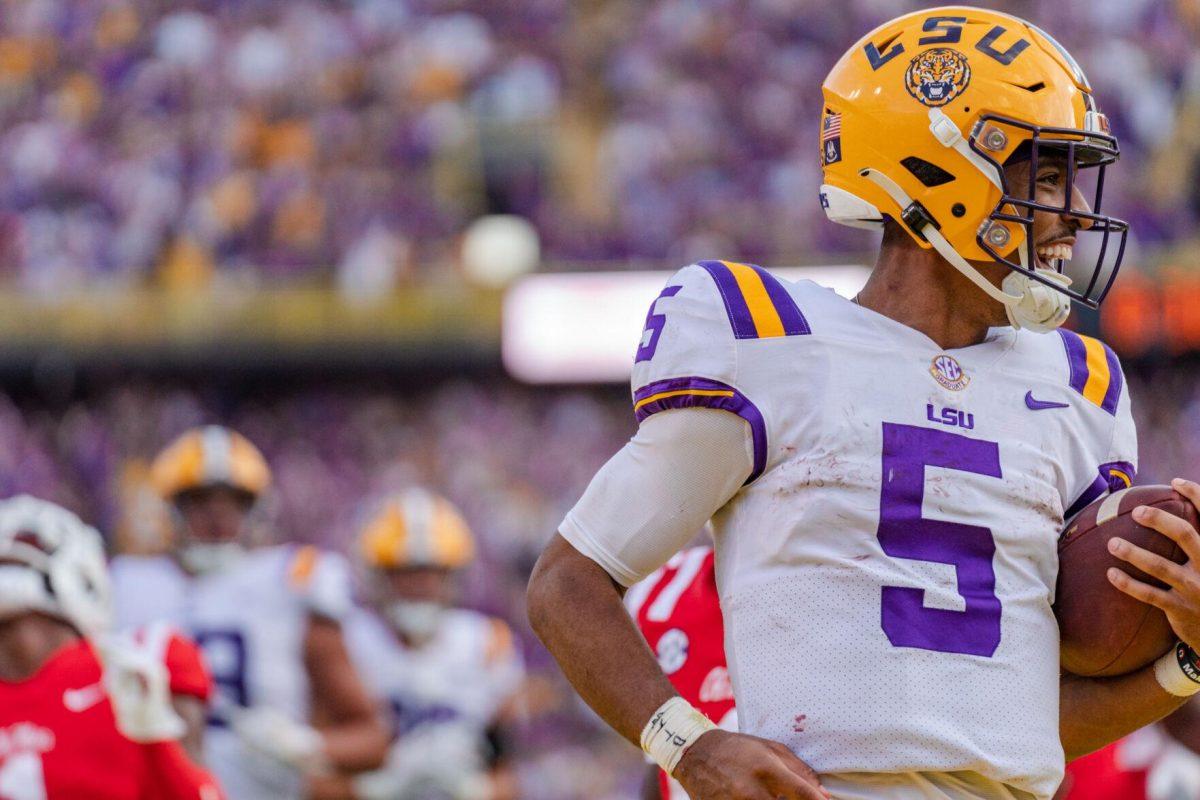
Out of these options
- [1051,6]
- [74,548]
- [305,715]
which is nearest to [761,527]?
[74,548]

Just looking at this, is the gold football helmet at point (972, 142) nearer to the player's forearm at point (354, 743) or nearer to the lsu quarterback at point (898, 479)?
the lsu quarterback at point (898, 479)

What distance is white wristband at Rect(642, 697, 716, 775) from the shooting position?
2355 mm

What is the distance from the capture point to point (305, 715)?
6.47 meters

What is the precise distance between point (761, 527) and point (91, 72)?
1437cm

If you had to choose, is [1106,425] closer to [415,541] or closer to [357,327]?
[415,541]

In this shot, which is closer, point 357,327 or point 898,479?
point 898,479

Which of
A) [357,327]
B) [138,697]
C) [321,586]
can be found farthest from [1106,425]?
[357,327]

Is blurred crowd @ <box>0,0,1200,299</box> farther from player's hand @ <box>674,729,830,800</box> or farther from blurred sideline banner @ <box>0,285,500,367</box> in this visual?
player's hand @ <box>674,729,830,800</box>

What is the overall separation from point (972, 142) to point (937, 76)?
11cm

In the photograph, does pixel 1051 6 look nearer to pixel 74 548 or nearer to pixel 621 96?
pixel 621 96

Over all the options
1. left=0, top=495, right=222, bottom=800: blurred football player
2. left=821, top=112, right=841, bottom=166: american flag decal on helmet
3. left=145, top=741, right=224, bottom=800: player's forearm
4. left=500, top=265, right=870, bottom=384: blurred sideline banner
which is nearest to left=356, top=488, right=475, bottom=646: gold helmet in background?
left=0, top=495, right=222, bottom=800: blurred football player

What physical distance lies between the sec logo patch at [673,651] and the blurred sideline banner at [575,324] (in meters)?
10.1

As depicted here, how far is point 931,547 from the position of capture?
2484 mm

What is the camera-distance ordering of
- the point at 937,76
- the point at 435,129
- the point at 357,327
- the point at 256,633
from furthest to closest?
the point at 435,129, the point at 357,327, the point at 256,633, the point at 937,76
